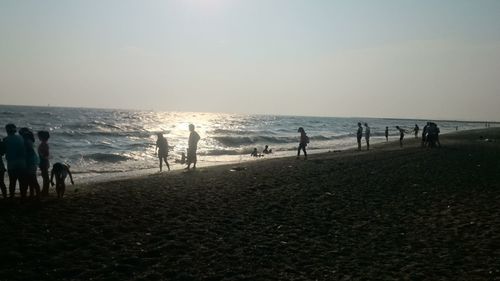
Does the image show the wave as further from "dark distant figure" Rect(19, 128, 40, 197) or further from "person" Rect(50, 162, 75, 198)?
"dark distant figure" Rect(19, 128, 40, 197)

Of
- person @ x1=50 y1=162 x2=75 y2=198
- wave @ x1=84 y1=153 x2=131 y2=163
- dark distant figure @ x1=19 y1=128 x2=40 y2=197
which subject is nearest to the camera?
dark distant figure @ x1=19 y1=128 x2=40 y2=197

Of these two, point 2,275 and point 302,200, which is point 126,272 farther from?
point 302,200

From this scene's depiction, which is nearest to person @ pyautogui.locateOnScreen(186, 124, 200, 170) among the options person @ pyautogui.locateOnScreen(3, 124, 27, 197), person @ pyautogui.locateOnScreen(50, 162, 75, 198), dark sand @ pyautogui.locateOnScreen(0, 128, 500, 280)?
dark sand @ pyautogui.locateOnScreen(0, 128, 500, 280)

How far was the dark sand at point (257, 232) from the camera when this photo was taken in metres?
6.90

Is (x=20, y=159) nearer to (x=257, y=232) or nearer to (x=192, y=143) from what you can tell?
(x=257, y=232)

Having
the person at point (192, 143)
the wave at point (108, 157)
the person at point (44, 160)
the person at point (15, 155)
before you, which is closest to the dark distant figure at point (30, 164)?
the person at point (15, 155)

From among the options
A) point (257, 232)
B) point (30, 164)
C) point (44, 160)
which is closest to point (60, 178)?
point (44, 160)

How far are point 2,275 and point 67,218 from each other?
124 inches

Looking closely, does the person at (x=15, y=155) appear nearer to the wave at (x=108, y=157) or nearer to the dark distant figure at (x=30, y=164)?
the dark distant figure at (x=30, y=164)

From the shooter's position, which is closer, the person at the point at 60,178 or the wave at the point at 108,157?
the person at the point at 60,178

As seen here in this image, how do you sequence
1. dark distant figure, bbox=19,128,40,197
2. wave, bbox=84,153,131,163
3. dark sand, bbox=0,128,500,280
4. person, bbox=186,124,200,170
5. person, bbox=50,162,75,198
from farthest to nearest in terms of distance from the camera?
1. wave, bbox=84,153,131,163
2. person, bbox=186,124,200,170
3. person, bbox=50,162,75,198
4. dark distant figure, bbox=19,128,40,197
5. dark sand, bbox=0,128,500,280

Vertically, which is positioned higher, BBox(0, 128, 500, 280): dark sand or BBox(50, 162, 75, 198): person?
BBox(50, 162, 75, 198): person

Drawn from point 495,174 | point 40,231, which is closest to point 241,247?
point 40,231

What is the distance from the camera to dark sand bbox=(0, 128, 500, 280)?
22.6ft
